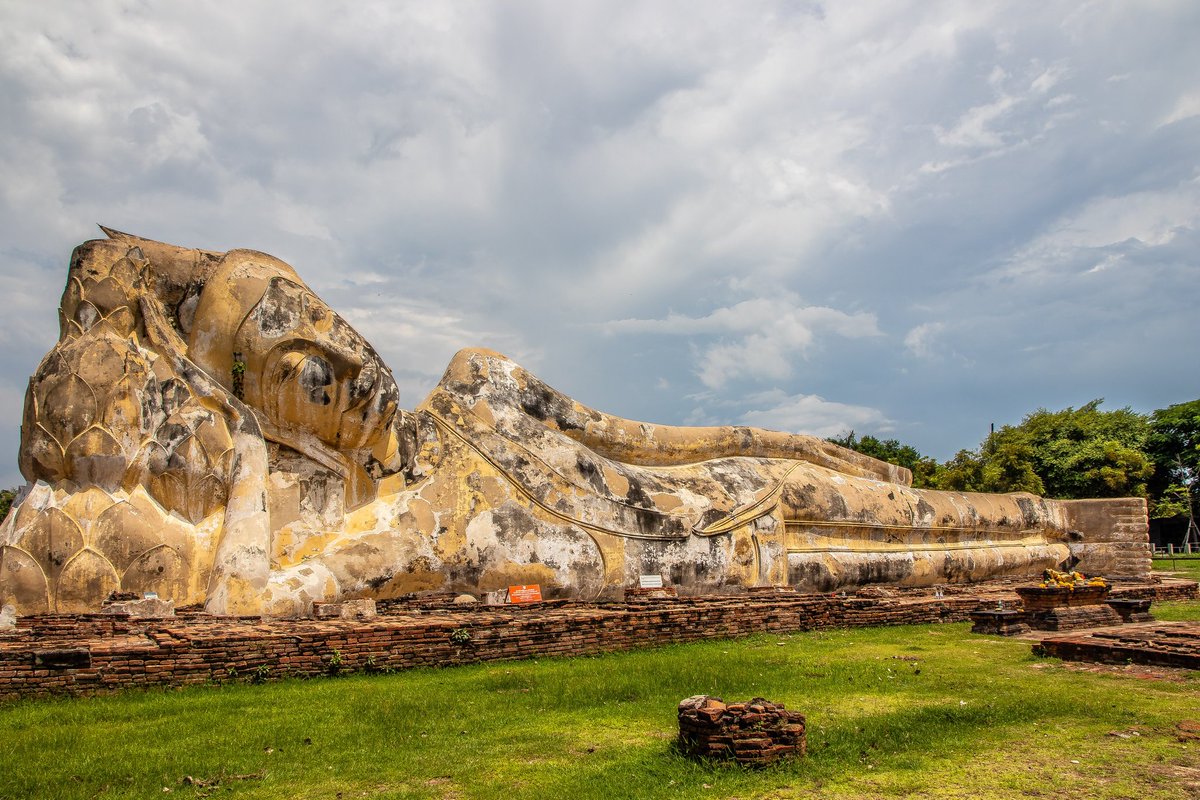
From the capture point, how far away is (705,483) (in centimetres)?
1178

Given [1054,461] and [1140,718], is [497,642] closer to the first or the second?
[1140,718]

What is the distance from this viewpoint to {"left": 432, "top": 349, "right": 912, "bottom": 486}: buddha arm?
10852 millimetres

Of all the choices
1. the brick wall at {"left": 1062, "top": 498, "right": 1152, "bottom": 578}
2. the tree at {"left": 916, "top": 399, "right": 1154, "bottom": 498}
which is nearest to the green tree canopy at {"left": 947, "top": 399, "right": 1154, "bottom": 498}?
the tree at {"left": 916, "top": 399, "right": 1154, "bottom": 498}

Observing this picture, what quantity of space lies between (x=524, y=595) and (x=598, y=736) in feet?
15.8

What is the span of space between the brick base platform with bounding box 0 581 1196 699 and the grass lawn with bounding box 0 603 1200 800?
0.54 feet

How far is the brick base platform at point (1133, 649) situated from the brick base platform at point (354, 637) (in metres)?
2.66

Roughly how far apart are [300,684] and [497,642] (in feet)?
5.44

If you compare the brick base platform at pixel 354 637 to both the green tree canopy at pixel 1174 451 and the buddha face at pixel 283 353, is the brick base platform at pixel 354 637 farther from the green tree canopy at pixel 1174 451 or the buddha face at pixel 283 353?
the green tree canopy at pixel 1174 451

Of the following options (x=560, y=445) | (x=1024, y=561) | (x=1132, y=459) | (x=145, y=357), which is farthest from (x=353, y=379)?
(x=1132, y=459)

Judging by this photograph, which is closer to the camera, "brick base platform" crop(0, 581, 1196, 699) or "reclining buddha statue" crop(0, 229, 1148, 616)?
"brick base platform" crop(0, 581, 1196, 699)

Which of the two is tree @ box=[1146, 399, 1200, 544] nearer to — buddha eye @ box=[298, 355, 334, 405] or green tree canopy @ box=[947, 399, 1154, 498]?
green tree canopy @ box=[947, 399, 1154, 498]

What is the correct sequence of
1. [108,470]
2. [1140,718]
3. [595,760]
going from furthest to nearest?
[108,470]
[1140,718]
[595,760]

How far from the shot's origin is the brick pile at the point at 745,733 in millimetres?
4051

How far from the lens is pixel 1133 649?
6621 millimetres
